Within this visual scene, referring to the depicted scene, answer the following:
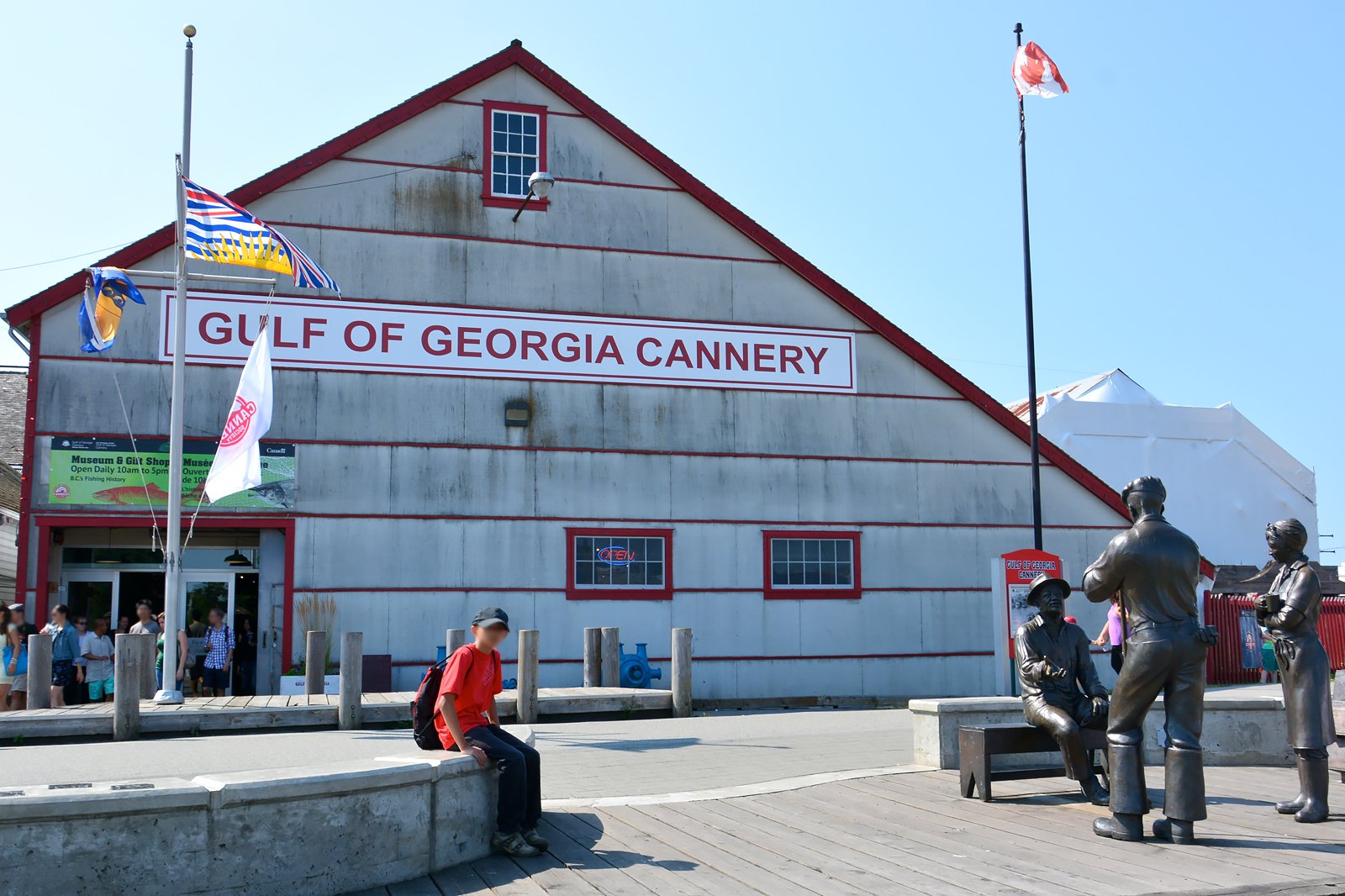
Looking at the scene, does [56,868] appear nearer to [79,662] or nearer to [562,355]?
[79,662]

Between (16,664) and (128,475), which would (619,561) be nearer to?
(128,475)

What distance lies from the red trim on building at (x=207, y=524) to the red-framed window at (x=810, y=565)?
7.50 metres

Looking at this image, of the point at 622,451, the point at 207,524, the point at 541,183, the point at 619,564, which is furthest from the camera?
the point at 622,451

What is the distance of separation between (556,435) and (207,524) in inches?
213

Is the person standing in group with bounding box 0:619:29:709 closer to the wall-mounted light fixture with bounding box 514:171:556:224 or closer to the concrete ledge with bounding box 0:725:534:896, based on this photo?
the wall-mounted light fixture with bounding box 514:171:556:224

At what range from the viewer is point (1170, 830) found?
745 centimetres

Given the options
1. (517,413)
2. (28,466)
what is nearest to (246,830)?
(28,466)

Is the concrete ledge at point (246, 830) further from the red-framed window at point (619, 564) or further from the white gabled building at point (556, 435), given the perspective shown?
the red-framed window at point (619, 564)

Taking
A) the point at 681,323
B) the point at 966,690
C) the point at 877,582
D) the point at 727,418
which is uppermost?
the point at 681,323

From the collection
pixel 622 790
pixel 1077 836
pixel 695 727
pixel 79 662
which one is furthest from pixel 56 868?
pixel 79 662

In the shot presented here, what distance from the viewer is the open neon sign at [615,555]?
19.7 metres

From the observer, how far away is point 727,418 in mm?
20594

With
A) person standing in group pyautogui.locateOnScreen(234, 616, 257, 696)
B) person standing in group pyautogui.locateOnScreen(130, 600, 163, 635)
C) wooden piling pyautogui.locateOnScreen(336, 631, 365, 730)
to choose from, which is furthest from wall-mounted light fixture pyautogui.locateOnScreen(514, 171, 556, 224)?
person standing in group pyautogui.locateOnScreen(130, 600, 163, 635)

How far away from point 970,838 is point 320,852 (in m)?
3.90
